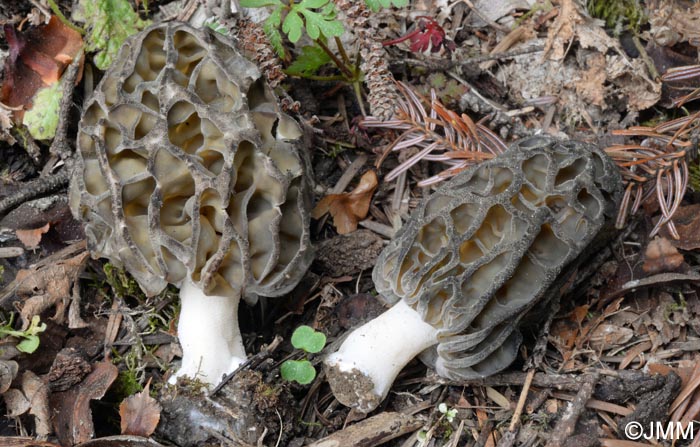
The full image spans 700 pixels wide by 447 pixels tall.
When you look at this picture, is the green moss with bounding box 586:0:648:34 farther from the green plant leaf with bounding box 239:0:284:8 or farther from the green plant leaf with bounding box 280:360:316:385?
the green plant leaf with bounding box 280:360:316:385

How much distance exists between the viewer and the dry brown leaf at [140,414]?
3.16 metres

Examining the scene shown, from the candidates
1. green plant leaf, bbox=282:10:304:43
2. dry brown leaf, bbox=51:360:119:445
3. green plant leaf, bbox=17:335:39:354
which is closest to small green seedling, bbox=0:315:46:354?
green plant leaf, bbox=17:335:39:354

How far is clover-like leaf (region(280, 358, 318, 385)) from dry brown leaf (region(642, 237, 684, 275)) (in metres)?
1.84

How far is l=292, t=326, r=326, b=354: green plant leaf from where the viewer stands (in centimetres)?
348

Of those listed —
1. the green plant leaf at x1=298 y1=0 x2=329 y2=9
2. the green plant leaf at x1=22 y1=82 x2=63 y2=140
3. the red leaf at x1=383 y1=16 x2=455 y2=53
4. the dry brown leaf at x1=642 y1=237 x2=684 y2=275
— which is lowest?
the dry brown leaf at x1=642 y1=237 x2=684 y2=275

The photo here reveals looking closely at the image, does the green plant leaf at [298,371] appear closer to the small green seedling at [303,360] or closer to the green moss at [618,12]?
the small green seedling at [303,360]

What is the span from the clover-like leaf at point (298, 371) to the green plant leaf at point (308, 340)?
0.27 feet

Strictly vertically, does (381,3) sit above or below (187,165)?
above

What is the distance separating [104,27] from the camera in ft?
12.7

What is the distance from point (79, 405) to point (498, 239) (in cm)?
214

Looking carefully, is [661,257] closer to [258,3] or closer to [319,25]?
[319,25]

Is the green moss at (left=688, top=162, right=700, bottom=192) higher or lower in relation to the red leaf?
lower

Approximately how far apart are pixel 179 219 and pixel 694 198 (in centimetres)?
275

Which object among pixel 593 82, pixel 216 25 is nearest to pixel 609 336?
pixel 593 82
